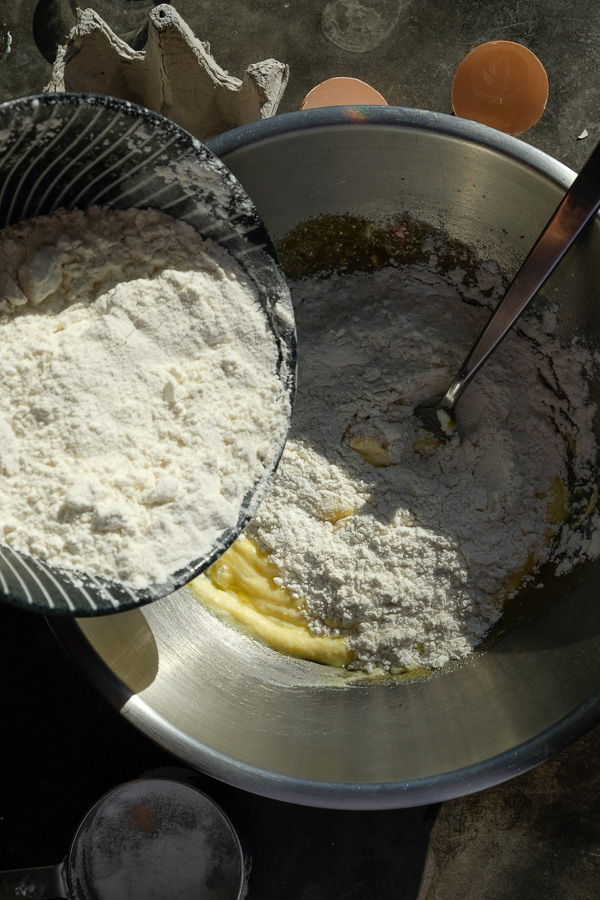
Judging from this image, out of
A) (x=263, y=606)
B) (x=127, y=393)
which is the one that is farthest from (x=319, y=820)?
(x=127, y=393)

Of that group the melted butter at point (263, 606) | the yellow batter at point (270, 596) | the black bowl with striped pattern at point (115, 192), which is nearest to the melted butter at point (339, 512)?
the yellow batter at point (270, 596)

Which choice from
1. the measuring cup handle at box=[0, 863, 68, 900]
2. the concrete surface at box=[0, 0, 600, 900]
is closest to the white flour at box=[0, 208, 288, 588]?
the concrete surface at box=[0, 0, 600, 900]

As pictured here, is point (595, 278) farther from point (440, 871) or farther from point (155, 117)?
point (440, 871)

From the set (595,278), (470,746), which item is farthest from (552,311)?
(470,746)

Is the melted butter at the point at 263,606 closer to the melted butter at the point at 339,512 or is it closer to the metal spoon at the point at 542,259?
the melted butter at the point at 339,512

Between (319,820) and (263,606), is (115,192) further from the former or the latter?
(319,820)

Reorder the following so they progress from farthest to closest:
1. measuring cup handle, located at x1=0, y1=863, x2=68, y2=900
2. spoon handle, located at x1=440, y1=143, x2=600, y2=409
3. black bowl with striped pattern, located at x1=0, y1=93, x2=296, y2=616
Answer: measuring cup handle, located at x1=0, y1=863, x2=68, y2=900 < spoon handle, located at x1=440, y1=143, x2=600, y2=409 < black bowl with striped pattern, located at x1=0, y1=93, x2=296, y2=616

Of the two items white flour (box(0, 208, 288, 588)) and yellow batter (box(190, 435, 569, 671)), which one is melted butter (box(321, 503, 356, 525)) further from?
white flour (box(0, 208, 288, 588))
